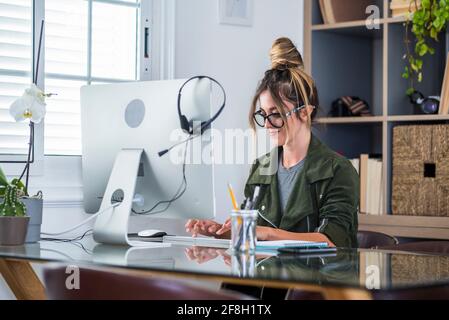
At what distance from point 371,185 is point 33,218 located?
1812 mm

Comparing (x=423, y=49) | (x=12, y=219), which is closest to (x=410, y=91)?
(x=423, y=49)

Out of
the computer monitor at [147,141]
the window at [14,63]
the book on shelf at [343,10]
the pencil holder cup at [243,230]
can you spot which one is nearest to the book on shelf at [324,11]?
the book on shelf at [343,10]

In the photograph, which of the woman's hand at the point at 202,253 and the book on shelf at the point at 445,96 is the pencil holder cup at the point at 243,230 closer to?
the woman's hand at the point at 202,253

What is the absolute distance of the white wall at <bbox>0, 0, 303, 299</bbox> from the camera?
3.36m

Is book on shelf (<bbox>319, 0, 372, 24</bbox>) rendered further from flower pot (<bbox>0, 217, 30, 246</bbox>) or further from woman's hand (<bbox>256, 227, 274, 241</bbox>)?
flower pot (<bbox>0, 217, 30, 246</bbox>)

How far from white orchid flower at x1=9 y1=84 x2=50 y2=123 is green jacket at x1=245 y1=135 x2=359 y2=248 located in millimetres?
835

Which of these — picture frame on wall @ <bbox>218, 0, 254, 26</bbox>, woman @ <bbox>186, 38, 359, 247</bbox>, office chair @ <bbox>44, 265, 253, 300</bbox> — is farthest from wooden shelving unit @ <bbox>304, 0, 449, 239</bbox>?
office chair @ <bbox>44, 265, 253, 300</bbox>

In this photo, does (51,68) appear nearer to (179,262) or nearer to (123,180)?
(123,180)

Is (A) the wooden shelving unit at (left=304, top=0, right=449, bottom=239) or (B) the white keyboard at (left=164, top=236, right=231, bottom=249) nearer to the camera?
(B) the white keyboard at (left=164, top=236, right=231, bottom=249)

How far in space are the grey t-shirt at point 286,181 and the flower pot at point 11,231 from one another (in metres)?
0.90

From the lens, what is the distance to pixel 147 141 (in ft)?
7.29

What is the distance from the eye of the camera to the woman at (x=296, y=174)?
8.00 feet

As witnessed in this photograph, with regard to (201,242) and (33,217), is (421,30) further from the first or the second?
(33,217)
